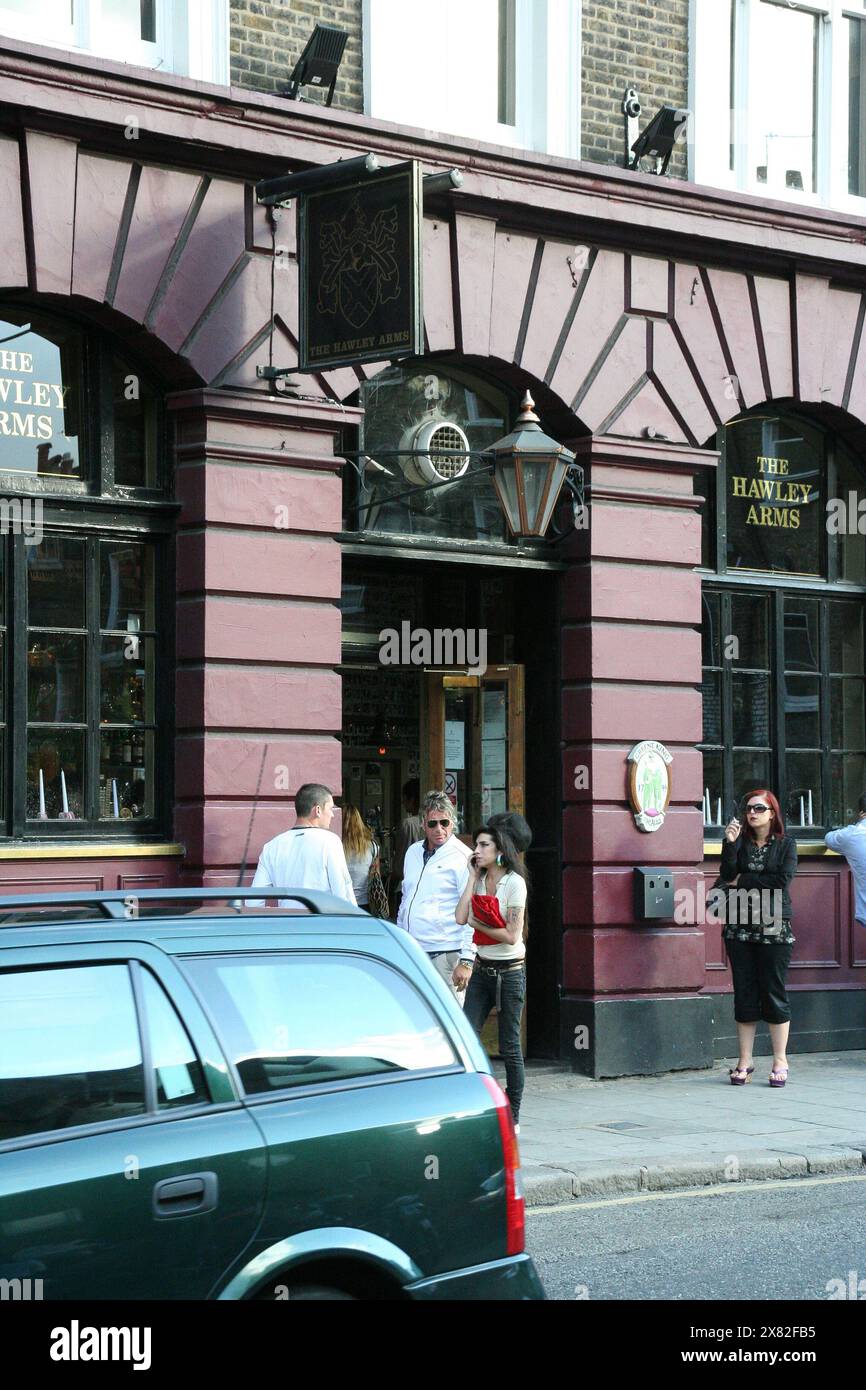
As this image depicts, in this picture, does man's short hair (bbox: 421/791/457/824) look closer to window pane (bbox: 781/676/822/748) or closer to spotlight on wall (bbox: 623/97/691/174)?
window pane (bbox: 781/676/822/748)

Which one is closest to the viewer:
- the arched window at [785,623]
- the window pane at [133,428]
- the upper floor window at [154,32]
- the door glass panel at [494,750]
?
the upper floor window at [154,32]

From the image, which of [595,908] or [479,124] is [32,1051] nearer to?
[595,908]

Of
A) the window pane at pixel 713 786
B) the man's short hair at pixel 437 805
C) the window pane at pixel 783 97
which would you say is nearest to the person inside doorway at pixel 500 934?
the man's short hair at pixel 437 805

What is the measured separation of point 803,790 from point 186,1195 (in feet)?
36.0

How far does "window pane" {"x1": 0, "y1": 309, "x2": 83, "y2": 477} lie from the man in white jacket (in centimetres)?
309

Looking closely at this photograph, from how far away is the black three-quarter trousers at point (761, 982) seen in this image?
41.7 feet

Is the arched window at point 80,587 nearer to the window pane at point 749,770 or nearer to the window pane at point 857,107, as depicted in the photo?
the window pane at point 749,770

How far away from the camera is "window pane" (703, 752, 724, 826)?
14.0 meters

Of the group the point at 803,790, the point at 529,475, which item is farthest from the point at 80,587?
the point at 803,790

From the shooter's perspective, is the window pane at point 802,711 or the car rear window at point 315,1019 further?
the window pane at point 802,711

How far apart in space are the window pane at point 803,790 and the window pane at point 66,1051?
10.6 m

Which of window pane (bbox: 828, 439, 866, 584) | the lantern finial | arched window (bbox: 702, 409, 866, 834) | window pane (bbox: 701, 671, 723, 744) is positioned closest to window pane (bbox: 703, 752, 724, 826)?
arched window (bbox: 702, 409, 866, 834)

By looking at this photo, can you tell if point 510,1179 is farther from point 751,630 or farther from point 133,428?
point 751,630

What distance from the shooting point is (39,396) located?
36.1 feet
